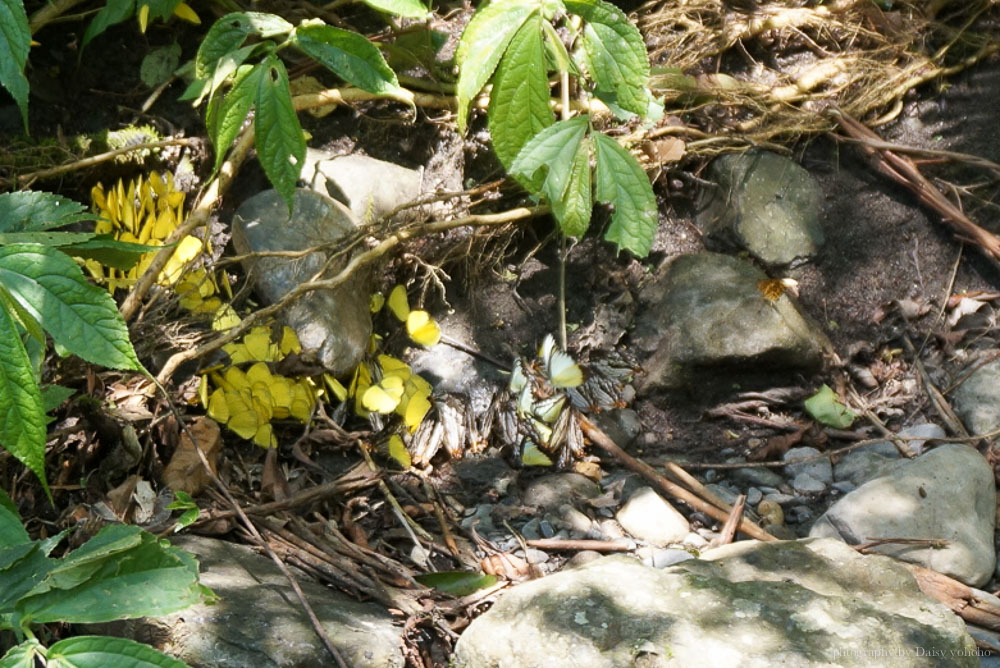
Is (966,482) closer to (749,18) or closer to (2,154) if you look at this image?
(749,18)

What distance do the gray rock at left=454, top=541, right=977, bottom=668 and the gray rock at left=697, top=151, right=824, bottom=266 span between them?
4.23 ft

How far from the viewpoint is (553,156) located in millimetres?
2129

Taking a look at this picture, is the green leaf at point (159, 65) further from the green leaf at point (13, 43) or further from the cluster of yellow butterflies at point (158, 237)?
the green leaf at point (13, 43)

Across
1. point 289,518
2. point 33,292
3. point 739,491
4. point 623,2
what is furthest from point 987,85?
point 33,292

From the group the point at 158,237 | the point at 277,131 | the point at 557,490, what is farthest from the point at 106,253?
the point at 557,490

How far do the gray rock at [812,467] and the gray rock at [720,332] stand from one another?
30 cm

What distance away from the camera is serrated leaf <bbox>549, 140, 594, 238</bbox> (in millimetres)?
2176

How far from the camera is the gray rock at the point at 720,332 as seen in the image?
268 centimetres

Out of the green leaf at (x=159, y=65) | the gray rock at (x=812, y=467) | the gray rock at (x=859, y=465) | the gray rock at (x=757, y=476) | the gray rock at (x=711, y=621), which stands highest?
the green leaf at (x=159, y=65)

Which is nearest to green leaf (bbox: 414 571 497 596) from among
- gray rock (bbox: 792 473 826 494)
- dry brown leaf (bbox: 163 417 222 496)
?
dry brown leaf (bbox: 163 417 222 496)

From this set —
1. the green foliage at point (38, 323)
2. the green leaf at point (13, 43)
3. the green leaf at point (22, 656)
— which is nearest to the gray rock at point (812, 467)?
the green foliage at point (38, 323)

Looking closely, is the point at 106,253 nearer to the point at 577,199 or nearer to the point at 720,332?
the point at 577,199

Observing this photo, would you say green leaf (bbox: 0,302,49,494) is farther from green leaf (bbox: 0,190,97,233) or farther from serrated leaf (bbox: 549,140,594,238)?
serrated leaf (bbox: 549,140,594,238)

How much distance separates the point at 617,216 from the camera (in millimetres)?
2256
